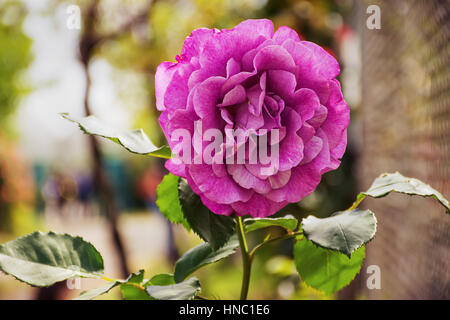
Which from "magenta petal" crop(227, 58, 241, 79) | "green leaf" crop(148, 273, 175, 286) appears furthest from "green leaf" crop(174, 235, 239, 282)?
"magenta petal" crop(227, 58, 241, 79)

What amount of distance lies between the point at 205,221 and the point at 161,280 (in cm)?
16

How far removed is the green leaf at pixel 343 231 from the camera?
1.42 ft

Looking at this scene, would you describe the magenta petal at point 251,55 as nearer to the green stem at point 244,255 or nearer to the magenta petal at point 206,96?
the magenta petal at point 206,96

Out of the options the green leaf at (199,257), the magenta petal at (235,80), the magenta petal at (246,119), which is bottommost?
the green leaf at (199,257)

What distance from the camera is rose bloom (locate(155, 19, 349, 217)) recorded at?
43cm

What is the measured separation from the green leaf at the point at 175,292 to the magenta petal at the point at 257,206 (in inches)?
4.0

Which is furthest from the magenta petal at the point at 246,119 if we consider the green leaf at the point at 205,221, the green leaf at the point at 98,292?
the green leaf at the point at 98,292

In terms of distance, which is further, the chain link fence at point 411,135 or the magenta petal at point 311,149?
the chain link fence at point 411,135

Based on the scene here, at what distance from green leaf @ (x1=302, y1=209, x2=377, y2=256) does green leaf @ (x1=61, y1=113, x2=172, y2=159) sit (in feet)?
0.59
